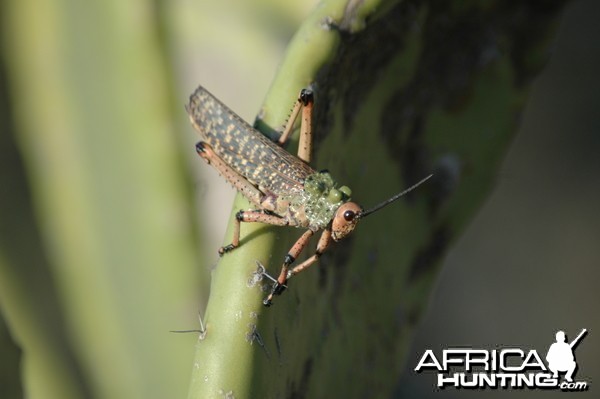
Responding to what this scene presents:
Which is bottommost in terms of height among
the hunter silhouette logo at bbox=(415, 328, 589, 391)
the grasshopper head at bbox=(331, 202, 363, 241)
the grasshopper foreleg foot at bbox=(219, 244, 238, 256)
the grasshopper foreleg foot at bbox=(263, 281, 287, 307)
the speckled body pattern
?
the grasshopper foreleg foot at bbox=(263, 281, 287, 307)

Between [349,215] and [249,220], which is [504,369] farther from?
[249,220]

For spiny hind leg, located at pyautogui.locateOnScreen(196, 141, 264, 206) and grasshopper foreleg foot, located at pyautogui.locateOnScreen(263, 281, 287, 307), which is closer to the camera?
grasshopper foreleg foot, located at pyautogui.locateOnScreen(263, 281, 287, 307)

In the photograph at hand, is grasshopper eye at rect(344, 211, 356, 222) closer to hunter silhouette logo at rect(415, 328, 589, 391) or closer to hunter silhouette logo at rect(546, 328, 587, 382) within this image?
hunter silhouette logo at rect(415, 328, 589, 391)

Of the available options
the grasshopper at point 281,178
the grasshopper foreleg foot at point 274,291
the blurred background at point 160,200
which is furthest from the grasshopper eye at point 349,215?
the blurred background at point 160,200

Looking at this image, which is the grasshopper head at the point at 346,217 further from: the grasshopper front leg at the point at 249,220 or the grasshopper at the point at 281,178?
the grasshopper front leg at the point at 249,220

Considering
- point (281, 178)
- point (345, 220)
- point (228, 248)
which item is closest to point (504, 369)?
point (345, 220)

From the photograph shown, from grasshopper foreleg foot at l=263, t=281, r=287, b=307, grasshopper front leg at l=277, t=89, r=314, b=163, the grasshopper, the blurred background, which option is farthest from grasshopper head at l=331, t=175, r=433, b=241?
the blurred background

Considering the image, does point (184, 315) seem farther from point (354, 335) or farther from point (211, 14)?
point (211, 14)
